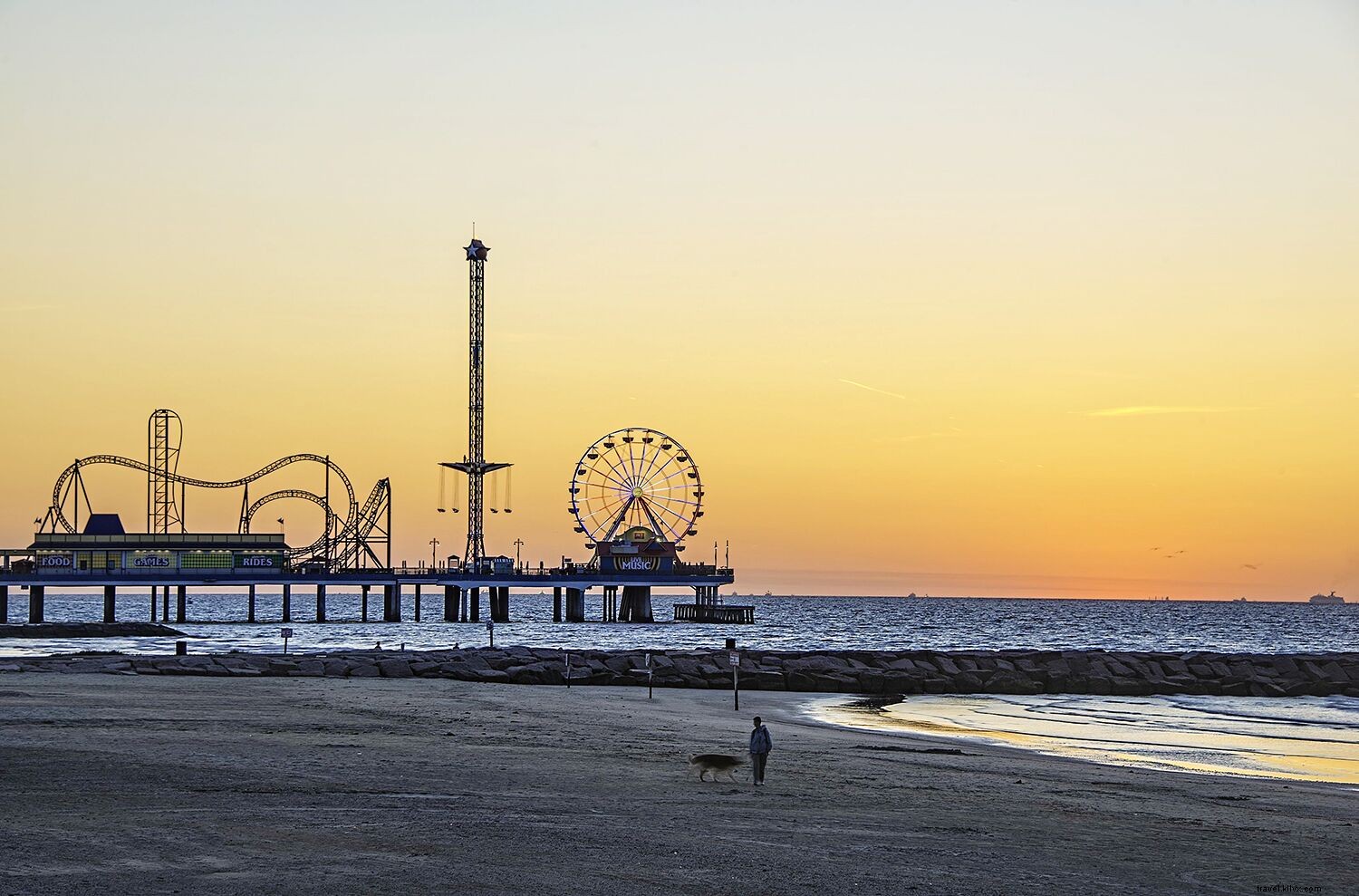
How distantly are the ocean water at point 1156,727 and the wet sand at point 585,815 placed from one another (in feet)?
13.8

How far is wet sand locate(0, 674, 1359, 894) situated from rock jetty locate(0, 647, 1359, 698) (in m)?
21.6

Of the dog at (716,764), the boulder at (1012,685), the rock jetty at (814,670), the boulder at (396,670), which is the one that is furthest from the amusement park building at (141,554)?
the dog at (716,764)

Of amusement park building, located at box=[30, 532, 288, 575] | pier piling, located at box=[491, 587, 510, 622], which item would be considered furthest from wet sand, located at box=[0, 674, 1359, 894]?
pier piling, located at box=[491, 587, 510, 622]

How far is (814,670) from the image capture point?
6694 cm

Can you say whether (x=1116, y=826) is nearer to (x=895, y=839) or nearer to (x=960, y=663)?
(x=895, y=839)

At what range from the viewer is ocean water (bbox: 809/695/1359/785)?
122ft

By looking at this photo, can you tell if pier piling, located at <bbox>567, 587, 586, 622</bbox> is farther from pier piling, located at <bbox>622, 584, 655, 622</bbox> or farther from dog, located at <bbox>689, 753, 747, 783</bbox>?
dog, located at <bbox>689, 753, 747, 783</bbox>

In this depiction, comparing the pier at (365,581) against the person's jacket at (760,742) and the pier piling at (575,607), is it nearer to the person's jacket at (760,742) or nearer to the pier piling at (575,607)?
the pier piling at (575,607)

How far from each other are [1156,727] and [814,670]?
69.9ft

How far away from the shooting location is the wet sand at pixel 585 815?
1725 cm

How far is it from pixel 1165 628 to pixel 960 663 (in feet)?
385

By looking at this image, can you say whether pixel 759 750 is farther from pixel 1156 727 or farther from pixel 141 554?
pixel 141 554

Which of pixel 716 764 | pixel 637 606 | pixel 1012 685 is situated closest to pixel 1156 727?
pixel 1012 685

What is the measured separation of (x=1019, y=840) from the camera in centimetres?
2081
